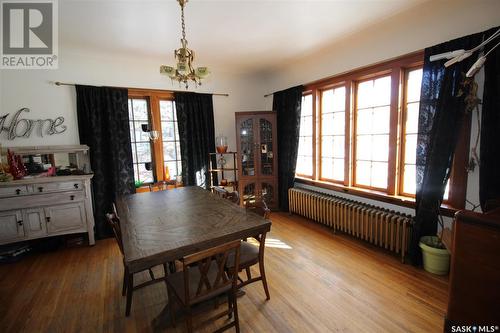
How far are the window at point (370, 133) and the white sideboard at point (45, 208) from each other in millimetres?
3327

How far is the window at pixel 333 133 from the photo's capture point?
3514 millimetres

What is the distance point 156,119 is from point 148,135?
30cm

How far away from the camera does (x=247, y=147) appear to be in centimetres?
434

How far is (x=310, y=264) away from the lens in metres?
2.60

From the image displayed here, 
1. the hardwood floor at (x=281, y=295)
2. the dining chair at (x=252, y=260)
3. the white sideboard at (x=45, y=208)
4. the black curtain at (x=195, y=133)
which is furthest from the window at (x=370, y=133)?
the white sideboard at (x=45, y=208)

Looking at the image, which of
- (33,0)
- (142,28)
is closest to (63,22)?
(33,0)

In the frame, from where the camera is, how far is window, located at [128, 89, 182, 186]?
380 cm

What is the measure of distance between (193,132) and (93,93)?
152 centimetres

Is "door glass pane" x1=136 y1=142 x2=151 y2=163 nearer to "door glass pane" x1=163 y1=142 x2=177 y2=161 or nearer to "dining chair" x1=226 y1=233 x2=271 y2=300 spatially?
"door glass pane" x1=163 y1=142 x2=177 y2=161

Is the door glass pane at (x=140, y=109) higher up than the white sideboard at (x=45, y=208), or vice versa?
the door glass pane at (x=140, y=109)

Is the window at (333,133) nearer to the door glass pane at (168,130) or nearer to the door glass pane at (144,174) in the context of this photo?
the door glass pane at (168,130)

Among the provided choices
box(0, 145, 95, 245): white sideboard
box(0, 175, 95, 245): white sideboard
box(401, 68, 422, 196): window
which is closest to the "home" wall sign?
box(0, 145, 95, 245): white sideboard

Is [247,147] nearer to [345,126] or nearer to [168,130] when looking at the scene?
[168,130]

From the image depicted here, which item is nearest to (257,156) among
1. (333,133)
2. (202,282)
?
(333,133)
